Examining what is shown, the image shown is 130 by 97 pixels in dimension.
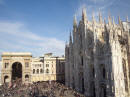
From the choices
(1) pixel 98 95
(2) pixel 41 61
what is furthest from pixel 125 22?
(2) pixel 41 61

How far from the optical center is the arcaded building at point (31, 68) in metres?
54.2

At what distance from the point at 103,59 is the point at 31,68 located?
38.8 meters

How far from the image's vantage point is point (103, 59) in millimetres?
29844

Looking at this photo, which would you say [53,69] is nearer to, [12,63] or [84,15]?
[12,63]

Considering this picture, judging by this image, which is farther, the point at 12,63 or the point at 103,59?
the point at 12,63

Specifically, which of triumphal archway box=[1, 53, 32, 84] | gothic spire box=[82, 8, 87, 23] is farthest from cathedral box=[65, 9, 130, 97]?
triumphal archway box=[1, 53, 32, 84]

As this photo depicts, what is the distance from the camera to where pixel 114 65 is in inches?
1027

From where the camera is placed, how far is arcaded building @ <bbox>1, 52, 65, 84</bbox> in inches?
2136

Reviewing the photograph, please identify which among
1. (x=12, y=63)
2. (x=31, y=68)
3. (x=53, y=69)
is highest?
(x=12, y=63)

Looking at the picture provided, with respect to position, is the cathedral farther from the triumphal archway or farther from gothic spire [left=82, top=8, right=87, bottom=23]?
the triumphal archway

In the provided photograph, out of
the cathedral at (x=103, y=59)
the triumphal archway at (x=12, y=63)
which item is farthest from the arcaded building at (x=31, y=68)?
the cathedral at (x=103, y=59)

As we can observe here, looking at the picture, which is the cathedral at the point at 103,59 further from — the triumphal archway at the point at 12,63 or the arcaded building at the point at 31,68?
the triumphal archway at the point at 12,63

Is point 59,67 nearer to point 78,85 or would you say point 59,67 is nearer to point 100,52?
point 78,85

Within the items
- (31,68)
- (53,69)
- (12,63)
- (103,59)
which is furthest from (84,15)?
(12,63)
